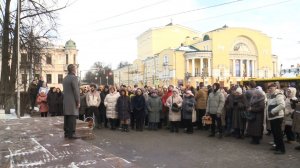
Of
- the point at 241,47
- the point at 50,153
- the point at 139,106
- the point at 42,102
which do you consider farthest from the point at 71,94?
the point at 241,47

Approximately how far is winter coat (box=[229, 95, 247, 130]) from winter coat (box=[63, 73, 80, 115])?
5.90m

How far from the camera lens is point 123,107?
14.2 meters

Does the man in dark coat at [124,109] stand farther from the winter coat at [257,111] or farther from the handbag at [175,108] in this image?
the winter coat at [257,111]

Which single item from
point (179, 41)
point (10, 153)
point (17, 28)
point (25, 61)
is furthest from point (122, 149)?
point (179, 41)

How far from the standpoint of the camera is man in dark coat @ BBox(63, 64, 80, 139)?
8.16 metres

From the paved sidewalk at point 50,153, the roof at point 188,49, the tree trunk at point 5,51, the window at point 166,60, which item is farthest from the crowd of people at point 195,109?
the roof at point 188,49

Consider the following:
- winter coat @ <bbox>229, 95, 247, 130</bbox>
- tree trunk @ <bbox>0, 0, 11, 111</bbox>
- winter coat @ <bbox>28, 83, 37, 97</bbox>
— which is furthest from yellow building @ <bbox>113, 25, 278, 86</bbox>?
winter coat @ <bbox>229, 95, 247, 130</bbox>

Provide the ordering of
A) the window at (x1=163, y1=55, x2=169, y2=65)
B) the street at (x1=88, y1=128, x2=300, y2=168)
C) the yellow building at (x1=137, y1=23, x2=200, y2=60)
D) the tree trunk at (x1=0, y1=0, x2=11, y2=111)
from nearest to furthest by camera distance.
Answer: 1. the street at (x1=88, y1=128, x2=300, y2=168)
2. the tree trunk at (x1=0, y1=0, x2=11, y2=111)
3. the window at (x1=163, y1=55, x2=169, y2=65)
4. the yellow building at (x1=137, y1=23, x2=200, y2=60)

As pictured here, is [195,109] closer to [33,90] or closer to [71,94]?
[71,94]

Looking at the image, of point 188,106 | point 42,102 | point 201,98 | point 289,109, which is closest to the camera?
point 289,109

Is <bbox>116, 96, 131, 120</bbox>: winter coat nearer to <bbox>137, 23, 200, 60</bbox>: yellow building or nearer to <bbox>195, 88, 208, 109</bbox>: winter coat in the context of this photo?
<bbox>195, 88, 208, 109</bbox>: winter coat

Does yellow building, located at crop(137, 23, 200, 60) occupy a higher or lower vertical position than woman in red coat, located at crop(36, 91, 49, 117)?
higher

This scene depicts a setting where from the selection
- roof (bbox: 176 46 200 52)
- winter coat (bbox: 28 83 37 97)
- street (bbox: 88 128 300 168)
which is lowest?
street (bbox: 88 128 300 168)

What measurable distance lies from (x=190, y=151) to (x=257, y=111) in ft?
8.08
